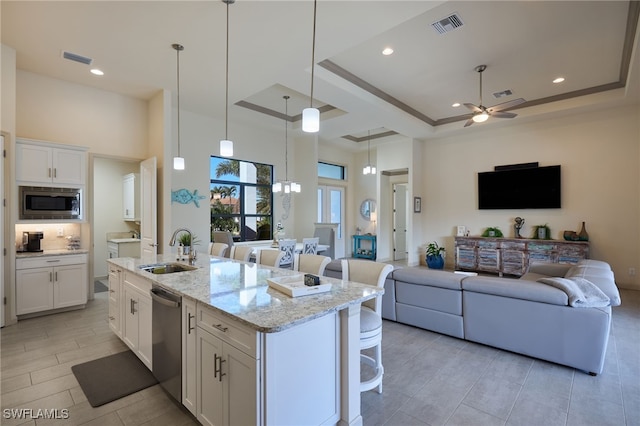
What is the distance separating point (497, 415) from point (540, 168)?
5.82 metres

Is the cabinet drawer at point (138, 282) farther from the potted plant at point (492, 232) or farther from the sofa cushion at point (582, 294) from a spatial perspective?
the potted plant at point (492, 232)

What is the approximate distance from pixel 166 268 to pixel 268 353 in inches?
82.1

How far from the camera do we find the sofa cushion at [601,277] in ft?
9.23

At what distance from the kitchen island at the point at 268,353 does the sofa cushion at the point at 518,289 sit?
5.26 feet

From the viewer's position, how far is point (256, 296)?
6.29 ft

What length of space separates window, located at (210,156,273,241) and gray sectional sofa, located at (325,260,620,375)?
4.14 meters

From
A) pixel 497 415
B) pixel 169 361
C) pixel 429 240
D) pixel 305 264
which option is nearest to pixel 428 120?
pixel 429 240

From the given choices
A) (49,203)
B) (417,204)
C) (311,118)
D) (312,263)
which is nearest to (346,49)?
(311,118)

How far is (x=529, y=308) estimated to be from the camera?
280 cm

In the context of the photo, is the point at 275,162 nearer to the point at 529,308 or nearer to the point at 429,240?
the point at 429,240

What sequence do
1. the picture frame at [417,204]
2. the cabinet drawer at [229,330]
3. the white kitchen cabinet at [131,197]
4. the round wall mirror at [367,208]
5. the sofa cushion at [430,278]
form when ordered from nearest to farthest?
the cabinet drawer at [229,330]
the sofa cushion at [430,278]
the white kitchen cabinet at [131,197]
the picture frame at [417,204]
the round wall mirror at [367,208]

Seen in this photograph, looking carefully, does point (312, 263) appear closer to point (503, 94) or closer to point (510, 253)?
point (503, 94)

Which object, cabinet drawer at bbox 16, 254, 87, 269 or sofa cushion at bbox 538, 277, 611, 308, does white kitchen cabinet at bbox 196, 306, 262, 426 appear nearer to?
sofa cushion at bbox 538, 277, 611, 308

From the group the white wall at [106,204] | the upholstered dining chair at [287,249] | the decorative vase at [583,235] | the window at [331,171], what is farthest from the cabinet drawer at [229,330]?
the window at [331,171]
